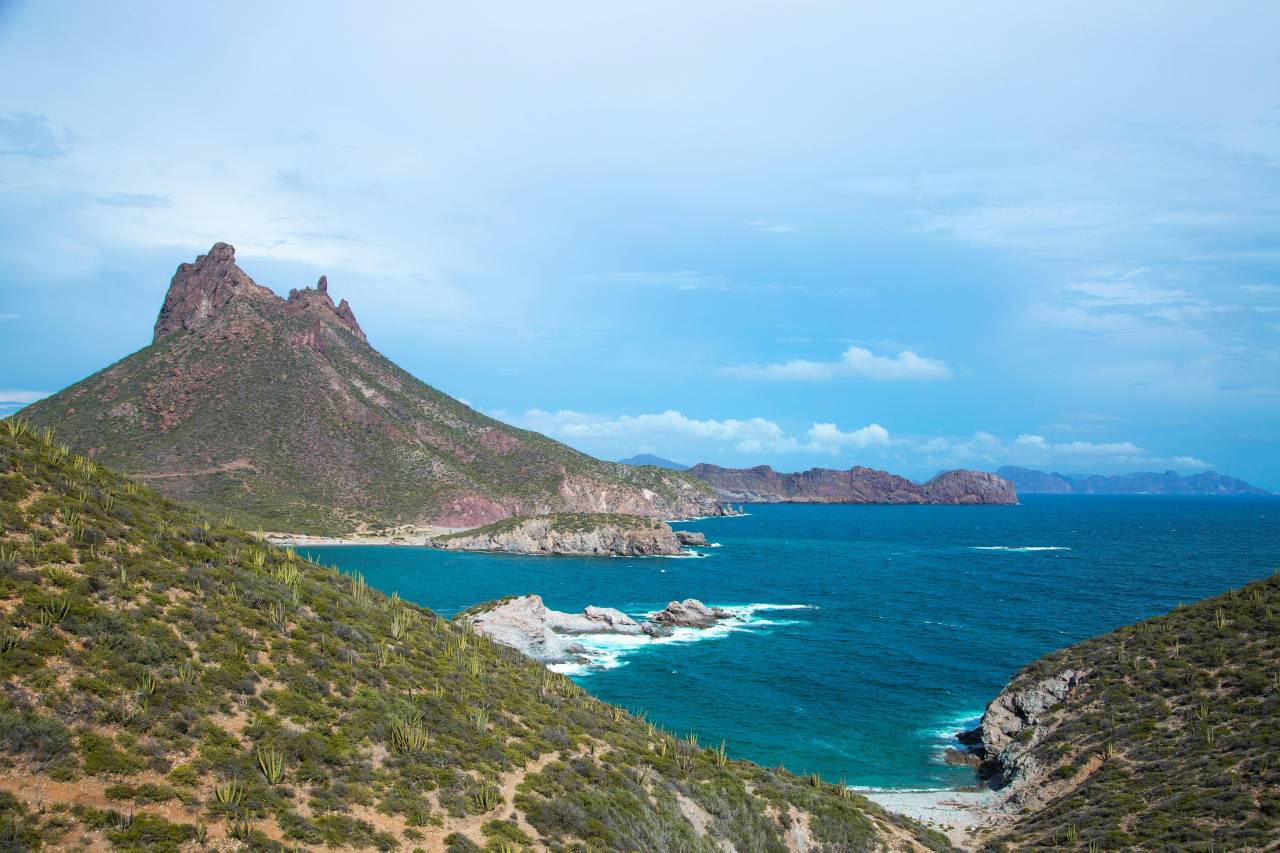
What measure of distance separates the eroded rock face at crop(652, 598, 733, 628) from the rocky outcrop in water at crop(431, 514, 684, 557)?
61296 millimetres

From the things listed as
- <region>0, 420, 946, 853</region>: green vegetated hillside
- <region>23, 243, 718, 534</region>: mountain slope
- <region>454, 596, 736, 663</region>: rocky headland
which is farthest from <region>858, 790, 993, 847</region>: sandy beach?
<region>23, 243, 718, 534</region>: mountain slope

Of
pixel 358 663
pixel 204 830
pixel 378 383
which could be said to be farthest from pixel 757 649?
pixel 378 383

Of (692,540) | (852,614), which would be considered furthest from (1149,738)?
(692,540)

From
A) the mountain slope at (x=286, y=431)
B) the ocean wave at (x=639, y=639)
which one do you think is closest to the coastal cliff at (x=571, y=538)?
the mountain slope at (x=286, y=431)

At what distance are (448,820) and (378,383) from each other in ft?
590

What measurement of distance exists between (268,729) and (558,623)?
53.9m

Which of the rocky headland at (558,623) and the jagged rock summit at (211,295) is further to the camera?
the jagged rock summit at (211,295)

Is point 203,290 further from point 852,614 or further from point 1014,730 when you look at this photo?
point 1014,730

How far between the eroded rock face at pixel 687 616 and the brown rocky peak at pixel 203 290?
14835 centimetres

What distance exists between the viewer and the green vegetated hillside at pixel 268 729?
52.1 feet

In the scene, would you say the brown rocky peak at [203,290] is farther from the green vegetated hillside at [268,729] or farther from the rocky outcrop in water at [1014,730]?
the rocky outcrop in water at [1014,730]

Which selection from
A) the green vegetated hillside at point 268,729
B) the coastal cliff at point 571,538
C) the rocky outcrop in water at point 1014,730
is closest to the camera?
the green vegetated hillside at point 268,729

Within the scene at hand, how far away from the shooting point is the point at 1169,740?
32156 mm

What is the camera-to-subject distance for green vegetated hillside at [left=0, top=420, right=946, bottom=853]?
15.9 meters
